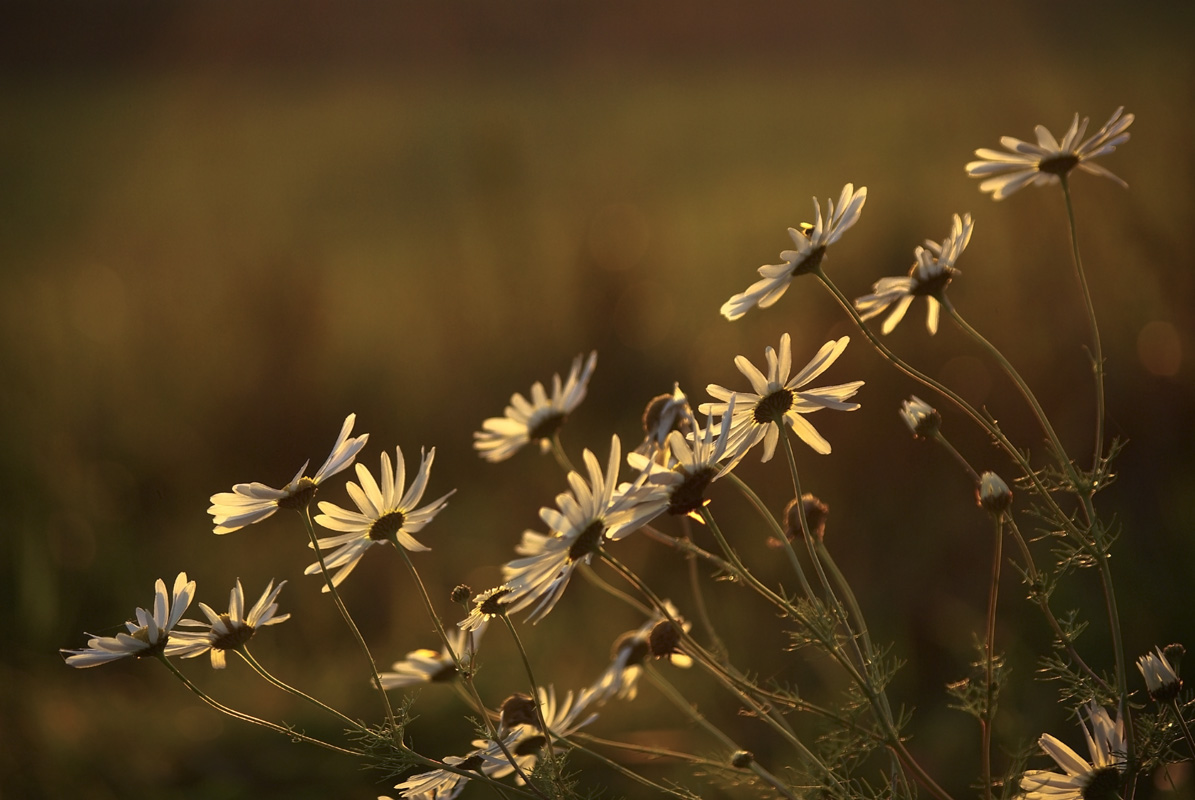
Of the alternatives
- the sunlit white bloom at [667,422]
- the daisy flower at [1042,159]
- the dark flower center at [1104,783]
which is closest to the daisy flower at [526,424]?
the sunlit white bloom at [667,422]

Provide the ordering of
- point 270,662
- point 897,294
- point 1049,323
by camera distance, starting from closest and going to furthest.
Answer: point 897,294
point 270,662
point 1049,323

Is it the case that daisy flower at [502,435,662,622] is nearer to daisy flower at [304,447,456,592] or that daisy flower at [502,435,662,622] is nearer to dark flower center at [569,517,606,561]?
dark flower center at [569,517,606,561]

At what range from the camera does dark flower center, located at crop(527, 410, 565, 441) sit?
3.07 feet

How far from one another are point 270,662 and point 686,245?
2792 mm

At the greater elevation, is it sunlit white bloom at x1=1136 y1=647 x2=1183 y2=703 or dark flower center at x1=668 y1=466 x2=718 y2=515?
dark flower center at x1=668 y1=466 x2=718 y2=515

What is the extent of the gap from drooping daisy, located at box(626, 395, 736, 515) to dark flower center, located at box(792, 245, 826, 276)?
175mm

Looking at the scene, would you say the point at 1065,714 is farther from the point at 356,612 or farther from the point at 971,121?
the point at 971,121

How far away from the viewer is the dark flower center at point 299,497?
2.51 feet

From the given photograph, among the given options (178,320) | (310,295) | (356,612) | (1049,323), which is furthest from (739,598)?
(178,320)

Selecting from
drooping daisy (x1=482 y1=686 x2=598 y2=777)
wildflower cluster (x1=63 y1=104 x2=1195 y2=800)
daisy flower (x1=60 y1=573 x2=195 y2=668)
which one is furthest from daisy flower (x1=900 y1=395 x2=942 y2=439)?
daisy flower (x1=60 y1=573 x2=195 y2=668)

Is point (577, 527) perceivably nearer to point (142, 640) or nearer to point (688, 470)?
point (688, 470)

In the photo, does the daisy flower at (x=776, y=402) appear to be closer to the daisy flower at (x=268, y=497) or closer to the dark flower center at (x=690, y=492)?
the dark flower center at (x=690, y=492)

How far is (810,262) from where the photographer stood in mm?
771

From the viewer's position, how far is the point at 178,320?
4.32 m
